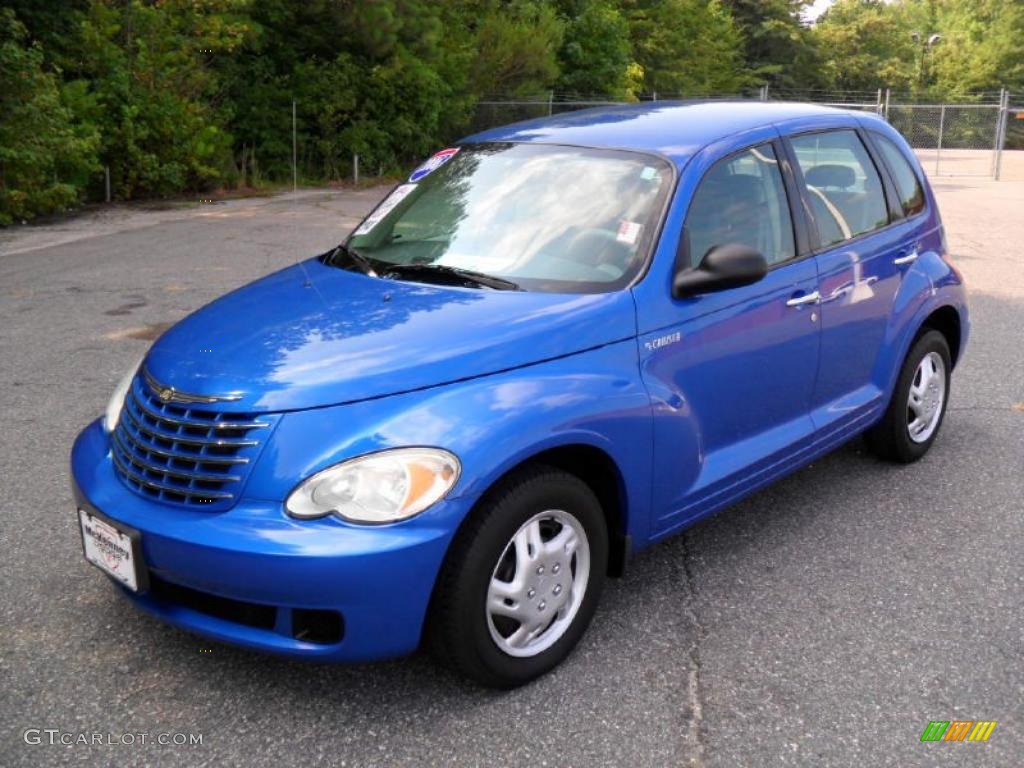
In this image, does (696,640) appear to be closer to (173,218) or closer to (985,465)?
(985,465)

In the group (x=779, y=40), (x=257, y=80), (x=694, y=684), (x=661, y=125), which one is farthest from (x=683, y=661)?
(x=779, y=40)

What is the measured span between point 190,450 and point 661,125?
7.48ft

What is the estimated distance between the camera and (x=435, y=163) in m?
4.62

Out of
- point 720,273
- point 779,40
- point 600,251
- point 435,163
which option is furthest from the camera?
point 779,40

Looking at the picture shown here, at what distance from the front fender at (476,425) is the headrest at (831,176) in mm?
1634

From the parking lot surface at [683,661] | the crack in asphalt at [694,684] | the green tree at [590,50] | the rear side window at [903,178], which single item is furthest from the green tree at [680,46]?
the crack in asphalt at [694,684]

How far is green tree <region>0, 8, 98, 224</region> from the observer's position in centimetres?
1437

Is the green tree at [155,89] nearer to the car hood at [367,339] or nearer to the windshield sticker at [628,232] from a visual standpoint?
the car hood at [367,339]

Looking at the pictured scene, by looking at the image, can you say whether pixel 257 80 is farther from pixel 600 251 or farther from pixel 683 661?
pixel 683 661

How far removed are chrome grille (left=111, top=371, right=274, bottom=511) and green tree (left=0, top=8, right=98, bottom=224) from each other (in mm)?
12799

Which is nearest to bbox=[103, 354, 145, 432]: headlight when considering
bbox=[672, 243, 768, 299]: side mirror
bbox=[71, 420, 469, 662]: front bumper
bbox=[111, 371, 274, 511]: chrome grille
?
bbox=[111, 371, 274, 511]: chrome grille

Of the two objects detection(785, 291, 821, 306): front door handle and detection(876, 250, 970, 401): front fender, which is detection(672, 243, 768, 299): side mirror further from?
detection(876, 250, 970, 401): front fender

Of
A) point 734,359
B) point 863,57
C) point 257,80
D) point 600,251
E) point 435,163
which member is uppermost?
point 863,57

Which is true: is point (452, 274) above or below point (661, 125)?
below
